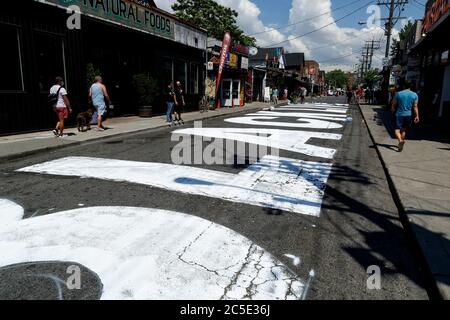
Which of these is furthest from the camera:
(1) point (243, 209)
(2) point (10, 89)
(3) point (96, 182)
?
(2) point (10, 89)

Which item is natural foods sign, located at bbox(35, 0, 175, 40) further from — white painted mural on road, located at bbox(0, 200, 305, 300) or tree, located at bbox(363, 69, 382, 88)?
tree, located at bbox(363, 69, 382, 88)

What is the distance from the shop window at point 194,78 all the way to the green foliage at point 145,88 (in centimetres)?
522

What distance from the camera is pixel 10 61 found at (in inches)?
387

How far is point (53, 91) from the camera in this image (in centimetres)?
912

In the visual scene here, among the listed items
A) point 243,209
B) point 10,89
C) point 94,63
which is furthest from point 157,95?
point 243,209

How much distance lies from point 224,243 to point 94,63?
507 inches

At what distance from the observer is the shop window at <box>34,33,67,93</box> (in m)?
10.6

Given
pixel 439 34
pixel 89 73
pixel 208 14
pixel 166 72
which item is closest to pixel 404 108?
pixel 439 34

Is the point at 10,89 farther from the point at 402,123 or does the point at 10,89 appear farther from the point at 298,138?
the point at 402,123

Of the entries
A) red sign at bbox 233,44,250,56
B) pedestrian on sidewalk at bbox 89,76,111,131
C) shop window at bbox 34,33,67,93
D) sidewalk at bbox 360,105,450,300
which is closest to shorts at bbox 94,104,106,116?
pedestrian on sidewalk at bbox 89,76,111,131

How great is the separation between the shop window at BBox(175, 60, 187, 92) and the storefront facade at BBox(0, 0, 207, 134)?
60 mm

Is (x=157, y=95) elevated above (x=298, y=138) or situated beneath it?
elevated above

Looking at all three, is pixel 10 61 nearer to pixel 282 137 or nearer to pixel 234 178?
pixel 234 178

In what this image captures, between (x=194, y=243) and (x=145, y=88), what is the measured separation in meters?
13.5
